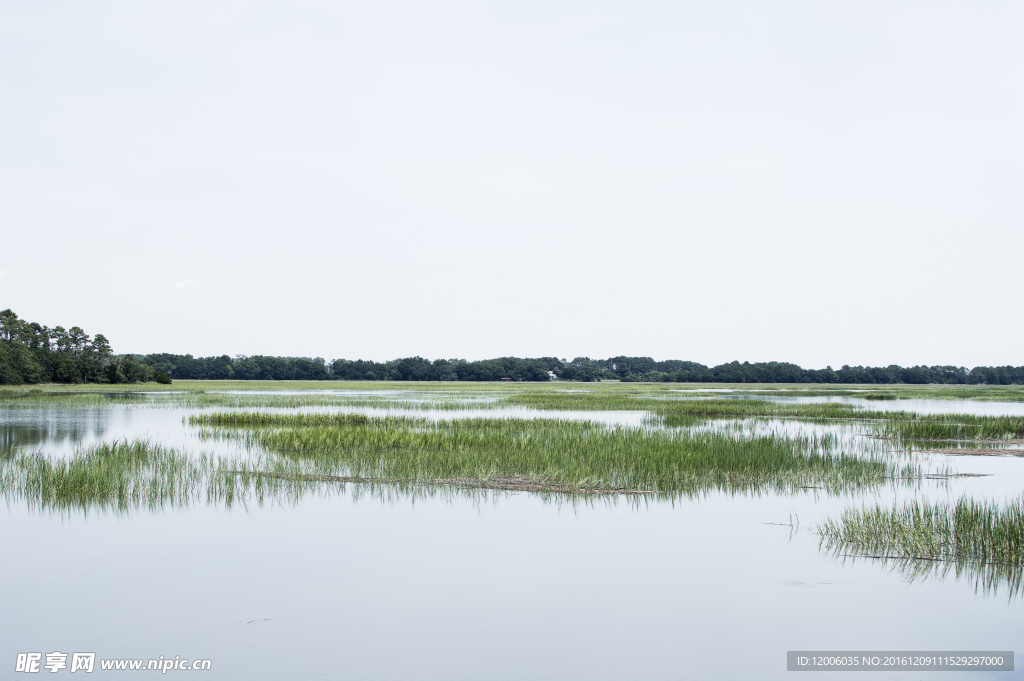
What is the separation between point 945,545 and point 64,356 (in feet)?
280

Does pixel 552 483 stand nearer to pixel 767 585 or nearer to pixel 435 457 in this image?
pixel 435 457

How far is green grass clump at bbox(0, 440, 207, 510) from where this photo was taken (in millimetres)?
12445

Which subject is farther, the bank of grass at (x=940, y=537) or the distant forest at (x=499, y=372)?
the distant forest at (x=499, y=372)

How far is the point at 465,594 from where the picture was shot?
27.1 feet

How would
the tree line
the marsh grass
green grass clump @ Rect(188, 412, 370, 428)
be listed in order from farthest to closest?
the tree line < green grass clump @ Rect(188, 412, 370, 428) < the marsh grass

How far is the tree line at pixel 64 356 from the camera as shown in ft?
244

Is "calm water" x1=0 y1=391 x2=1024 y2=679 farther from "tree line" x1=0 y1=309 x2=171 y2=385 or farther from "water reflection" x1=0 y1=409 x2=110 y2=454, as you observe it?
"tree line" x1=0 y1=309 x2=171 y2=385

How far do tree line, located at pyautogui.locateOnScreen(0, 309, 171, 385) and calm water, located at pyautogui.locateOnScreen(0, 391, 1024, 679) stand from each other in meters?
73.3

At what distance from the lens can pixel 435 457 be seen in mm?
16406

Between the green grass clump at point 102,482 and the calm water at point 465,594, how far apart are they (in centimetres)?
73

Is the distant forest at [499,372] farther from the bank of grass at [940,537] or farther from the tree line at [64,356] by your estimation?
the bank of grass at [940,537]

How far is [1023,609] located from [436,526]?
24.5 feet

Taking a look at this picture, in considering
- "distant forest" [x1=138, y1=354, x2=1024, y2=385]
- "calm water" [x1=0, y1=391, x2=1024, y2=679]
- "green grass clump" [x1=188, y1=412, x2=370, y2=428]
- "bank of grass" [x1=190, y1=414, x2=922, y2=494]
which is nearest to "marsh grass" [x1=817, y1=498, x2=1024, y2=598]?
"calm water" [x1=0, y1=391, x2=1024, y2=679]

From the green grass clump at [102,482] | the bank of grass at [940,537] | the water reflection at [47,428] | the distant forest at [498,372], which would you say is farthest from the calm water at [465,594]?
the distant forest at [498,372]
